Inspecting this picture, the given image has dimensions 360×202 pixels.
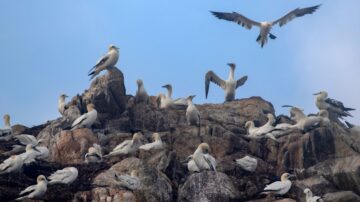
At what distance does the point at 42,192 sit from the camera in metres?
32.8

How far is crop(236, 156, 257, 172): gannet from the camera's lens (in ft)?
122

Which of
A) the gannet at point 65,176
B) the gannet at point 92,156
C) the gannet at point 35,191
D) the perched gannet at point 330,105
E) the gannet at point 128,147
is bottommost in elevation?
the gannet at point 35,191

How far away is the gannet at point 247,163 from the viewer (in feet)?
122

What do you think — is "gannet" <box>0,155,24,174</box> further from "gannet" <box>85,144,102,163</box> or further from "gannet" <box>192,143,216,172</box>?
"gannet" <box>192,143,216,172</box>

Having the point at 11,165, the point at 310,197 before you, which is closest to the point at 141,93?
the point at 11,165

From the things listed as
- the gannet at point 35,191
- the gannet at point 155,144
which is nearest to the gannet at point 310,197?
the gannet at point 155,144

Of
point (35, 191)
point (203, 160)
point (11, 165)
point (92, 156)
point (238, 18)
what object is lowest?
point (35, 191)

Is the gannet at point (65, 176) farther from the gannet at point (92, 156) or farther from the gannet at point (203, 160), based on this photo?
the gannet at point (203, 160)

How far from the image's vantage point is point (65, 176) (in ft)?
114

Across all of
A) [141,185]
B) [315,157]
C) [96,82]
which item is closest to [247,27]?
[96,82]

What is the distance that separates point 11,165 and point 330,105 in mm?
16540

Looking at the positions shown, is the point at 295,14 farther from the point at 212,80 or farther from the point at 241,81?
the point at 212,80

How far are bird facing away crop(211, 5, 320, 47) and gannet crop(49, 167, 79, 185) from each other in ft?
56.2

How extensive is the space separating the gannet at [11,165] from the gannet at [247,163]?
7231 mm
